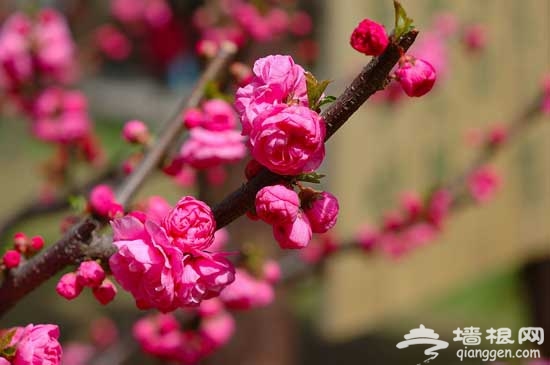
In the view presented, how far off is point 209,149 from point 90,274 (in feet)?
0.78

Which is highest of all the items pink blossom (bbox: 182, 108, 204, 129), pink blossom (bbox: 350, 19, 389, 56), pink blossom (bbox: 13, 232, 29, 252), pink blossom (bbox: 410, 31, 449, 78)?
pink blossom (bbox: 410, 31, 449, 78)

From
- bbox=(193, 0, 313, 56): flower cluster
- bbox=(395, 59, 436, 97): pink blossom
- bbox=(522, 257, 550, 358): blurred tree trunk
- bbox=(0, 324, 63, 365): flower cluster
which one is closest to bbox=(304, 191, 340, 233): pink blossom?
bbox=(395, 59, 436, 97): pink blossom

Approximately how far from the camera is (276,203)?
50 centimetres

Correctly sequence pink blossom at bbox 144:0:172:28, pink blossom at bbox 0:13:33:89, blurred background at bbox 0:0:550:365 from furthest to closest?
pink blossom at bbox 144:0:172:28 < blurred background at bbox 0:0:550:365 < pink blossom at bbox 0:13:33:89

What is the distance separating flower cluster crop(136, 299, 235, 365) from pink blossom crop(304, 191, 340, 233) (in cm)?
46

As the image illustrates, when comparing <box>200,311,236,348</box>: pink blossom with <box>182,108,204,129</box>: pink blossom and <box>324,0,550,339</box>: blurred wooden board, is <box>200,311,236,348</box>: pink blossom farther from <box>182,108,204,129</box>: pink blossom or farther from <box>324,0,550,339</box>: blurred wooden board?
<box>324,0,550,339</box>: blurred wooden board

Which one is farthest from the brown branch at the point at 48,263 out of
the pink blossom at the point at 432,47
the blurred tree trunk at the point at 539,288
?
the blurred tree trunk at the point at 539,288

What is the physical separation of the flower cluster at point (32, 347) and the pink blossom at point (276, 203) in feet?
0.60

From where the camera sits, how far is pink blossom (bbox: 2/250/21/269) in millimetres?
620

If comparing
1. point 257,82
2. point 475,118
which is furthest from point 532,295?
point 257,82

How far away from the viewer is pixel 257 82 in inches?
21.1

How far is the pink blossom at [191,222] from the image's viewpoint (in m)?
0.52

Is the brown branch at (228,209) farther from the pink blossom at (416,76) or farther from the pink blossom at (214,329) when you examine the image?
the pink blossom at (214,329)

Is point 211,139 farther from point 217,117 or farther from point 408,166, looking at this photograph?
point 408,166
